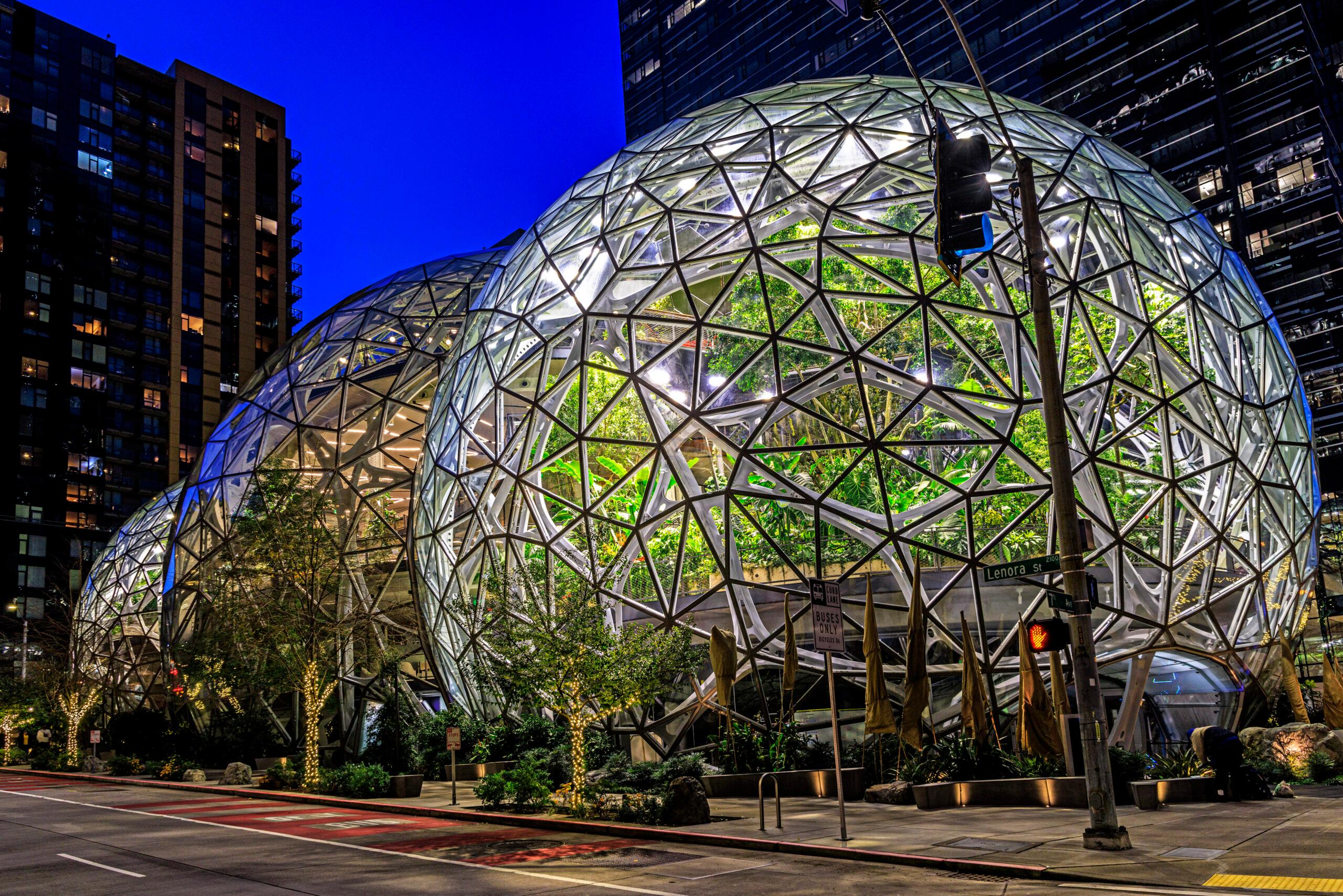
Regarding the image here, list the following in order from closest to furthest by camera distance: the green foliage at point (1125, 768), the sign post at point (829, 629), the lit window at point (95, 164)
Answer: the sign post at point (829, 629) → the green foliage at point (1125, 768) → the lit window at point (95, 164)

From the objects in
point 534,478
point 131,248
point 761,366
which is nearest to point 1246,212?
point 761,366

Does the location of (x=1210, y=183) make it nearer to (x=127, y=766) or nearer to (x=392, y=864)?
(x=127, y=766)

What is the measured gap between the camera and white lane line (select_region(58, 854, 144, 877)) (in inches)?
516

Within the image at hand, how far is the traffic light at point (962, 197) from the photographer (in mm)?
12203

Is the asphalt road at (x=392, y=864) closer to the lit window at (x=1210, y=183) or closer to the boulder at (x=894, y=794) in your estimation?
the boulder at (x=894, y=794)

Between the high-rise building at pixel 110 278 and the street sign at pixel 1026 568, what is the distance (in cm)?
9413

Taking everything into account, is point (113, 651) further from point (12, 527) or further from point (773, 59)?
point (773, 59)

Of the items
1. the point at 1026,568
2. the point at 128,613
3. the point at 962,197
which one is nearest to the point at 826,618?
the point at 1026,568

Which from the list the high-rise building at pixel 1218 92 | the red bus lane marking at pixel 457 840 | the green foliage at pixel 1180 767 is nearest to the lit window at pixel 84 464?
the high-rise building at pixel 1218 92

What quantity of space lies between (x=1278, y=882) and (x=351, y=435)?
3389cm

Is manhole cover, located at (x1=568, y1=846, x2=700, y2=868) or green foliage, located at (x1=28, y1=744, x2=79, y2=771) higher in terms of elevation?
manhole cover, located at (x1=568, y1=846, x2=700, y2=868)

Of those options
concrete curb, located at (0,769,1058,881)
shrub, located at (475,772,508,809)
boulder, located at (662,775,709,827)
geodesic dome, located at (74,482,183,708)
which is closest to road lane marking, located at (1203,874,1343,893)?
concrete curb, located at (0,769,1058,881)

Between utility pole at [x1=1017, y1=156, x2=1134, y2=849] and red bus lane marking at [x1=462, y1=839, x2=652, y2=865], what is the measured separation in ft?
21.1

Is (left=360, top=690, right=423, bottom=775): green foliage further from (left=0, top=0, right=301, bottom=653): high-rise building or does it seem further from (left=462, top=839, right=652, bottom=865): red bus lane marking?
(left=0, top=0, right=301, bottom=653): high-rise building
